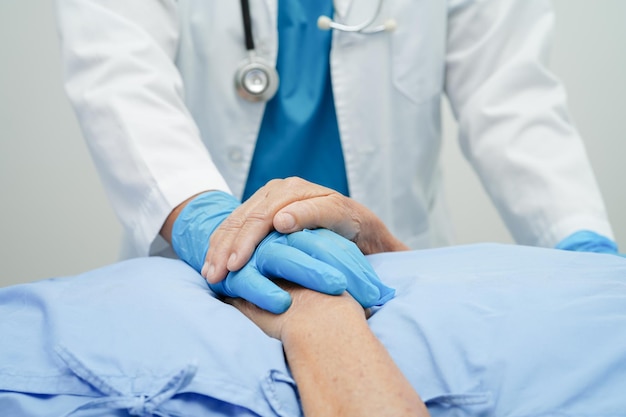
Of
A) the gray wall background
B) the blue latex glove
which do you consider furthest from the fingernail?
the gray wall background

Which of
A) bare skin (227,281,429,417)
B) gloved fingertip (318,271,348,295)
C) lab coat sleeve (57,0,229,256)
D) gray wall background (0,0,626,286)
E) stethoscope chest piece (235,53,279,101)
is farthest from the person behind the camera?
gray wall background (0,0,626,286)

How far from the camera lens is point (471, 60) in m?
1.41

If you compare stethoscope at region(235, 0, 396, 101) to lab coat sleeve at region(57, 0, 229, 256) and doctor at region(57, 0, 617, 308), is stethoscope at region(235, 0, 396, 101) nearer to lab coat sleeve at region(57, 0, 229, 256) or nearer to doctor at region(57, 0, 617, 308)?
doctor at region(57, 0, 617, 308)

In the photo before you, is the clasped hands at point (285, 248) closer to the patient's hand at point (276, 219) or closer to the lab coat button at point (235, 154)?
the patient's hand at point (276, 219)

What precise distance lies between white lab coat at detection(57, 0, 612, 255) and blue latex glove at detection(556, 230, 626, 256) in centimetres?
4

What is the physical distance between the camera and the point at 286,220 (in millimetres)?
783

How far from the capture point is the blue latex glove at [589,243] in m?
1.13

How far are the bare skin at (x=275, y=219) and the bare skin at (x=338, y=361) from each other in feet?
0.29

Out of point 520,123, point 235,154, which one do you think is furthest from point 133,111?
point 520,123

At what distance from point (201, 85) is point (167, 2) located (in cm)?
18

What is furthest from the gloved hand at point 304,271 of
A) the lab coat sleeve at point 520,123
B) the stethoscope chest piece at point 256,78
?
the lab coat sleeve at point 520,123

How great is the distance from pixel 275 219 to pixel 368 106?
0.60 meters

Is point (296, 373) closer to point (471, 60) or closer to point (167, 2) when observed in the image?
point (167, 2)

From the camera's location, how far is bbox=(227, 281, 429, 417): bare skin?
555mm
